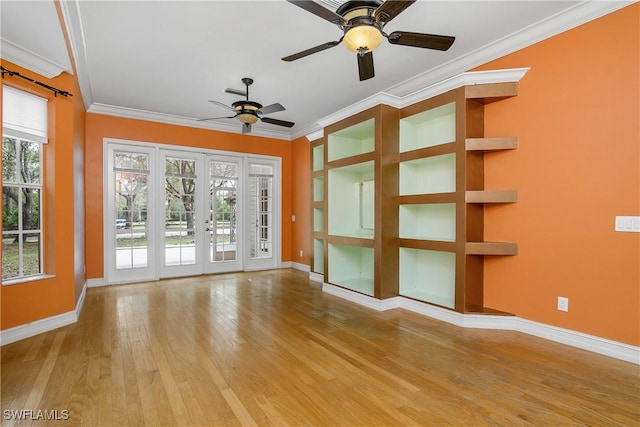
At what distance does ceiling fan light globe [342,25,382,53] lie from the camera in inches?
92.0

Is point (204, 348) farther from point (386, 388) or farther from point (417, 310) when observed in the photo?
point (417, 310)

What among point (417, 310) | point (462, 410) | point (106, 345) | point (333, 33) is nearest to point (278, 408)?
point (462, 410)

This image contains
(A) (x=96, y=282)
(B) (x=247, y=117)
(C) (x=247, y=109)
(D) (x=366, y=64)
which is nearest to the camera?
(D) (x=366, y=64)

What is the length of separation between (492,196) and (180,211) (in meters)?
5.12

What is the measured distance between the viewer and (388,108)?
399cm

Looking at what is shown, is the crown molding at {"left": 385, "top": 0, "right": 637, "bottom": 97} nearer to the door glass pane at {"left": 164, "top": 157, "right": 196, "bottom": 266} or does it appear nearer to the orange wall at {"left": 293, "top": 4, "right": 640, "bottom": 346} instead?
the orange wall at {"left": 293, "top": 4, "right": 640, "bottom": 346}

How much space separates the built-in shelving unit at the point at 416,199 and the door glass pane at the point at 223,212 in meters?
1.90

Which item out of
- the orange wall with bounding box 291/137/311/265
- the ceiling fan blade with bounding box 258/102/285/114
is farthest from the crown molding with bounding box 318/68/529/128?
the orange wall with bounding box 291/137/311/265

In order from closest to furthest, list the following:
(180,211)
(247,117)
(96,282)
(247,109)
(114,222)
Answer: (247,109), (247,117), (96,282), (114,222), (180,211)

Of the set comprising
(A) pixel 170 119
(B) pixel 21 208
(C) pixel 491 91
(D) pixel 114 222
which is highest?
(A) pixel 170 119

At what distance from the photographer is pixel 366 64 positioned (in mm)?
2746

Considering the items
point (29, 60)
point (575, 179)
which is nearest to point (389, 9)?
point (575, 179)

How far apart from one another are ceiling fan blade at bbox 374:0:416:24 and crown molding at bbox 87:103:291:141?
14.4 feet

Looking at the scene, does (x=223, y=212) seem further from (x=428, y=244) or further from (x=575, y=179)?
(x=575, y=179)
